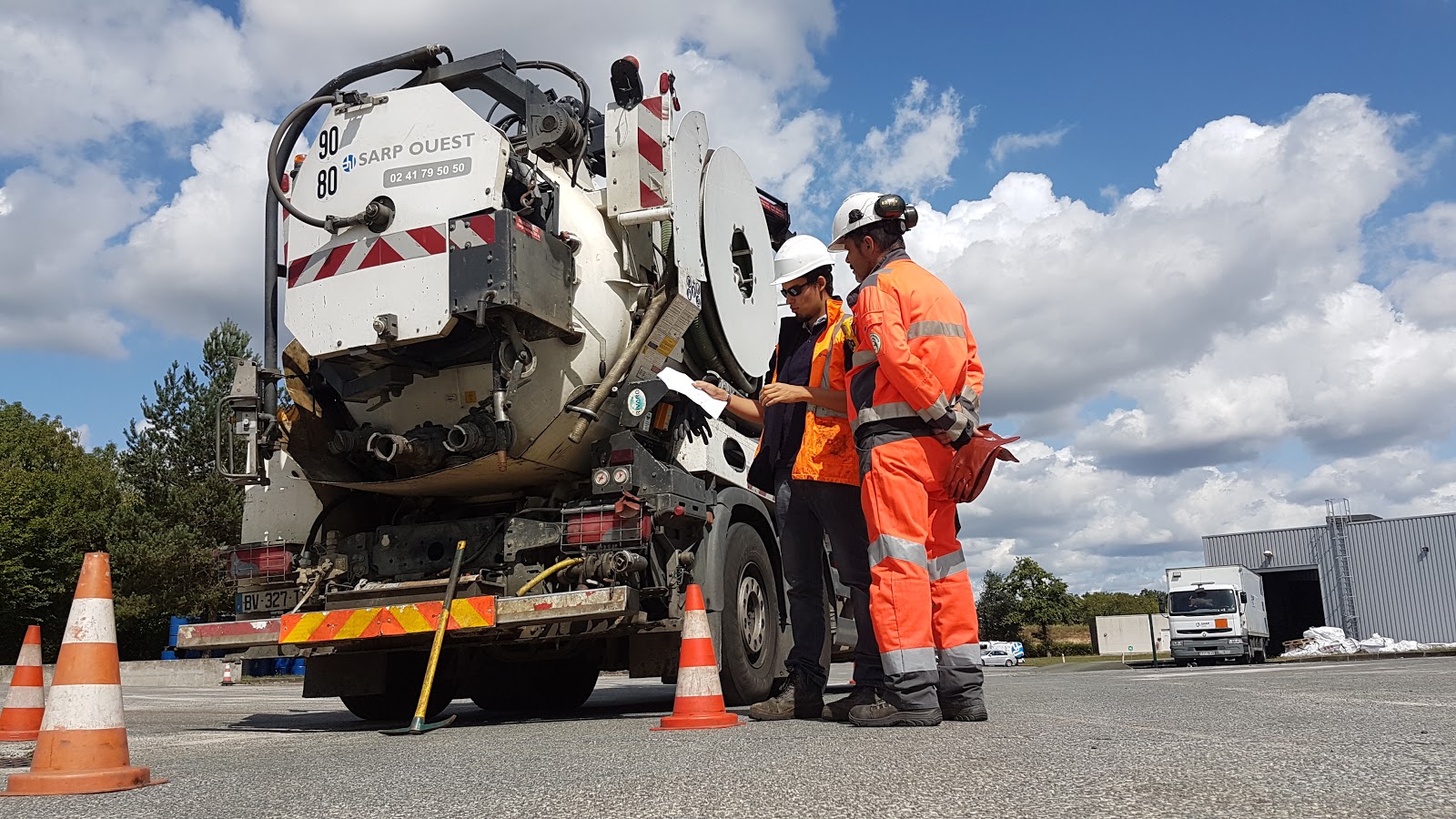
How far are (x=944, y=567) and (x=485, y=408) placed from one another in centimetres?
253

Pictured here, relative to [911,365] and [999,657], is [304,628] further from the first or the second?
[999,657]

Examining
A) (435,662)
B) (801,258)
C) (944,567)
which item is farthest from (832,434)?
(435,662)

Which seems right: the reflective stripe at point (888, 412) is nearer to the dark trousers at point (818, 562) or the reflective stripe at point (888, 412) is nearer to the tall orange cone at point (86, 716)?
the dark trousers at point (818, 562)

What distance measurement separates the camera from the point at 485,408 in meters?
5.69

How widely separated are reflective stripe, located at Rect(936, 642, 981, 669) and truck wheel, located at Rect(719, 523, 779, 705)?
163 centimetres

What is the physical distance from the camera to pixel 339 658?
622 centimetres

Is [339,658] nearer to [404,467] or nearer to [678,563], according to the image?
[404,467]

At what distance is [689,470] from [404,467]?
4.93 feet

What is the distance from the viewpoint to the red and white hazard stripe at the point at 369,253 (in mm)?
5461

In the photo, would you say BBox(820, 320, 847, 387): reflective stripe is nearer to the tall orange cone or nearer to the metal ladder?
the tall orange cone

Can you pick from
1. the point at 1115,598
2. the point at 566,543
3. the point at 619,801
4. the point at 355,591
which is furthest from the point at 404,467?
the point at 1115,598

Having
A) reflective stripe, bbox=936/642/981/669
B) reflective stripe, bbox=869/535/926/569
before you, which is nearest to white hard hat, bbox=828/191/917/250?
reflective stripe, bbox=869/535/926/569

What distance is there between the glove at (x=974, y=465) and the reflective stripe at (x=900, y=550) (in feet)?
1.24

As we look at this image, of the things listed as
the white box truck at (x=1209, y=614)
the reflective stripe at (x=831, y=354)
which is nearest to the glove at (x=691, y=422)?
the reflective stripe at (x=831, y=354)
